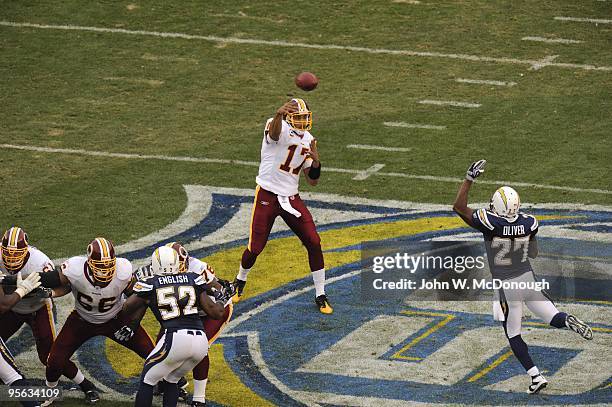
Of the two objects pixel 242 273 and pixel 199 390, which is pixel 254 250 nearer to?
pixel 242 273

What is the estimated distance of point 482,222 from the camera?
34.7ft

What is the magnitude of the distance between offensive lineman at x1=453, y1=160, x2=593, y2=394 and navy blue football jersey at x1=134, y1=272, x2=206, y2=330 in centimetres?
246

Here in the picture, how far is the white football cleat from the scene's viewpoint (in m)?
10.3

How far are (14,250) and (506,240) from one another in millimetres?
4036

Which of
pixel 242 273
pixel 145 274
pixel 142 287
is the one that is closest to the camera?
pixel 142 287

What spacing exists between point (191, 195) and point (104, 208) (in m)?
1.08

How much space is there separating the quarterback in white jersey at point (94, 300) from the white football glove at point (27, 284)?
0.23 m

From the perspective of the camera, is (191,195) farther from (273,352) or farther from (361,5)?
(361,5)

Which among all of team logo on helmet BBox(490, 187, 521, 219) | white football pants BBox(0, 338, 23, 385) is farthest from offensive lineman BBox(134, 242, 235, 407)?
team logo on helmet BBox(490, 187, 521, 219)

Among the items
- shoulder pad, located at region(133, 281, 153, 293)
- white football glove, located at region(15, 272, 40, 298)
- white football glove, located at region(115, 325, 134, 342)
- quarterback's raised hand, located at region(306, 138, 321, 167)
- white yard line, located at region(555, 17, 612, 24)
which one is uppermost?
white yard line, located at region(555, 17, 612, 24)

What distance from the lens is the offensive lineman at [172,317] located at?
31.3ft

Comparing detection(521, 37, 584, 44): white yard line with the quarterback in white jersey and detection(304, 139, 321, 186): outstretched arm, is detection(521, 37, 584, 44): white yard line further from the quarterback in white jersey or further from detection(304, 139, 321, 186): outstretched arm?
the quarterback in white jersey

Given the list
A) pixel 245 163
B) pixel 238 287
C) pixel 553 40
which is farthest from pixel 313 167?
pixel 553 40

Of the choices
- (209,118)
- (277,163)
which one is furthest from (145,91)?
(277,163)
